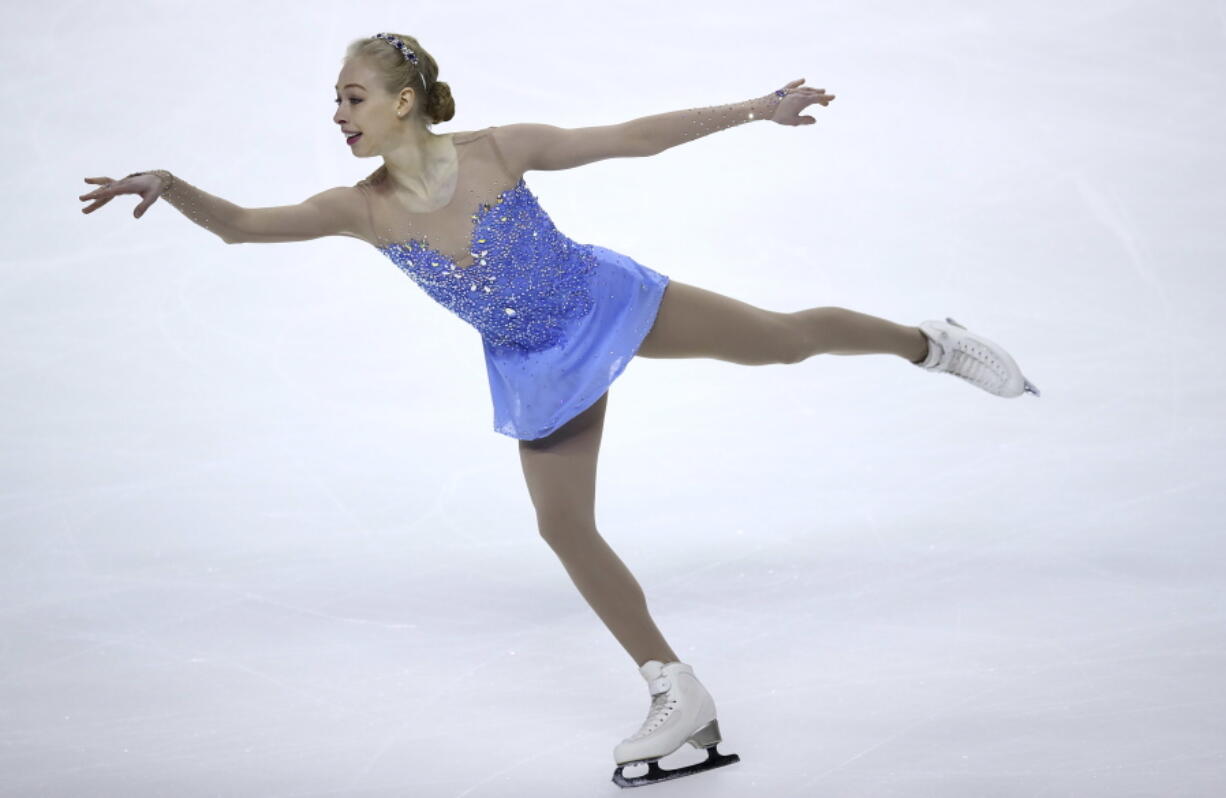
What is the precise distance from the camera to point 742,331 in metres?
3.69

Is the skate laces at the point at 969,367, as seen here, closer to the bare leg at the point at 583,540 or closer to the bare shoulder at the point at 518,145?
the bare leg at the point at 583,540

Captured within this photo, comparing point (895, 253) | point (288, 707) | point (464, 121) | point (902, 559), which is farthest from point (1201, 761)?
point (464, 121)

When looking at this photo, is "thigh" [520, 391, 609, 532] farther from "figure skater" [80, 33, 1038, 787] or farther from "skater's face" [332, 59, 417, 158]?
"skater's face" [332, 59, 417, 158]

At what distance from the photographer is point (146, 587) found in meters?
4.69

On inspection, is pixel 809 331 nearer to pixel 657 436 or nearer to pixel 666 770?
pixel 666 770

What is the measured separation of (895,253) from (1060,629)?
9.53 ft

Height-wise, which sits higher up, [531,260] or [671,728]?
[531,260]

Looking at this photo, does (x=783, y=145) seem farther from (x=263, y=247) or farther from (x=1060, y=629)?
(x=1060, y=629)

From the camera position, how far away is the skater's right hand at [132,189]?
303 cm

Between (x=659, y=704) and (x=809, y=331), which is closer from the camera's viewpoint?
(x=659, y=704)

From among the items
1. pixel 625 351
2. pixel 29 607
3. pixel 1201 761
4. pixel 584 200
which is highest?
pixel 584 200

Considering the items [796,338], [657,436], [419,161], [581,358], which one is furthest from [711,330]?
[657,436]

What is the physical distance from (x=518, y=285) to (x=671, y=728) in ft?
3.48

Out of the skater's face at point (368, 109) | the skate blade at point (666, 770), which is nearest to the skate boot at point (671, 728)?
the skate blade at point (666, 770)
